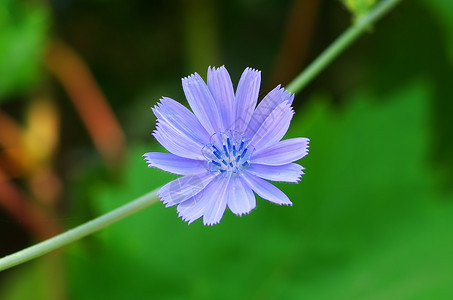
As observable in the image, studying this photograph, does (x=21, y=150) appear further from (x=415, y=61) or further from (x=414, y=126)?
(x=415, y=61)

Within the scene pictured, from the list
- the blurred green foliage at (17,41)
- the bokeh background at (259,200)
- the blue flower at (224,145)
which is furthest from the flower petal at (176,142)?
the blurred green foliage at (17,41)

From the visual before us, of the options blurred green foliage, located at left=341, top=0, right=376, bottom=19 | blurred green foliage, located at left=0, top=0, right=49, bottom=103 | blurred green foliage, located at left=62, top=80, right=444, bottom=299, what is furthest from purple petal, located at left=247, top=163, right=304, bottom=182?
blurred green foliage, located at left=0, top=0, right=49, bottom=103

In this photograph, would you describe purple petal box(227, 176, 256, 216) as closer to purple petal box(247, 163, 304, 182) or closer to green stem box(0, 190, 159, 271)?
purple petal box(247, 163, 304, 182)

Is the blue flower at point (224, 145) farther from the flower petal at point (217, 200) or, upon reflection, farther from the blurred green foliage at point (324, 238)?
the blurred green foliage at point (324, 238)

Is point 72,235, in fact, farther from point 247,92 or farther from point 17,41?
point 17,41

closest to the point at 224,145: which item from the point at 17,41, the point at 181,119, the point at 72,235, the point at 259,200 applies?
the point at 181,119
